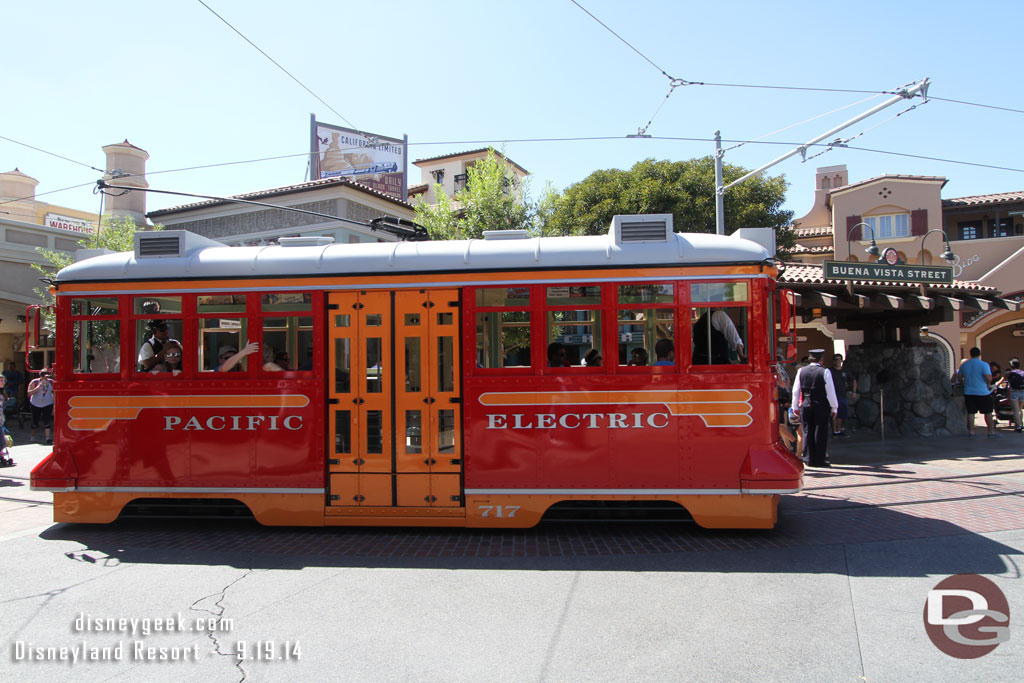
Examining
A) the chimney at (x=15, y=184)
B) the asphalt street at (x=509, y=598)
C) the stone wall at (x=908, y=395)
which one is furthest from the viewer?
the chimney at (x=15, y=184)

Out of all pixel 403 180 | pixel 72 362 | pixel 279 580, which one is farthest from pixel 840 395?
pixel 403 180

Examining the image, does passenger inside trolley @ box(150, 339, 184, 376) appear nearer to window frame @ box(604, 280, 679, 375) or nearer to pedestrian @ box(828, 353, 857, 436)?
window frame @ box(604, 280, 679, 375)

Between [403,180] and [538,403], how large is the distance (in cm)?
2679

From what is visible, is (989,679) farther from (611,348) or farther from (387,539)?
(387,539)

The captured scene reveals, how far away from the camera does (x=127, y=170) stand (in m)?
30.4

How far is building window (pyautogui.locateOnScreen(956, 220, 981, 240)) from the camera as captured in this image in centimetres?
2744

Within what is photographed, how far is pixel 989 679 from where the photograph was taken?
3.53m

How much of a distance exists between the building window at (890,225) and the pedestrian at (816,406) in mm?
20391

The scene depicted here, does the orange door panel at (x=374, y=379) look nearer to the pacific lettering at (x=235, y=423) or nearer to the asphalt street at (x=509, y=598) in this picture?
the pacific lettering at (x=235, y=423)

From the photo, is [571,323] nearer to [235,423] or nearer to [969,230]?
[235,423]

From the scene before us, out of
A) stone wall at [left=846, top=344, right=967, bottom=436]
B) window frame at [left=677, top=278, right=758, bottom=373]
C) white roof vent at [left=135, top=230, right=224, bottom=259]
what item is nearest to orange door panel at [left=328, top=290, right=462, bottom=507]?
white roof vent at [left=135, top=230, right=224, bottom=259]

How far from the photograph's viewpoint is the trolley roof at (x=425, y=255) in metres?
6.29

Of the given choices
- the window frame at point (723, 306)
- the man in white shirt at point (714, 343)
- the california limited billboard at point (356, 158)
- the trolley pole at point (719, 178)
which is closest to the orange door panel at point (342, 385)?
the window frame at point (723, 306)

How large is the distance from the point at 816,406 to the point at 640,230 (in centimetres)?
575
